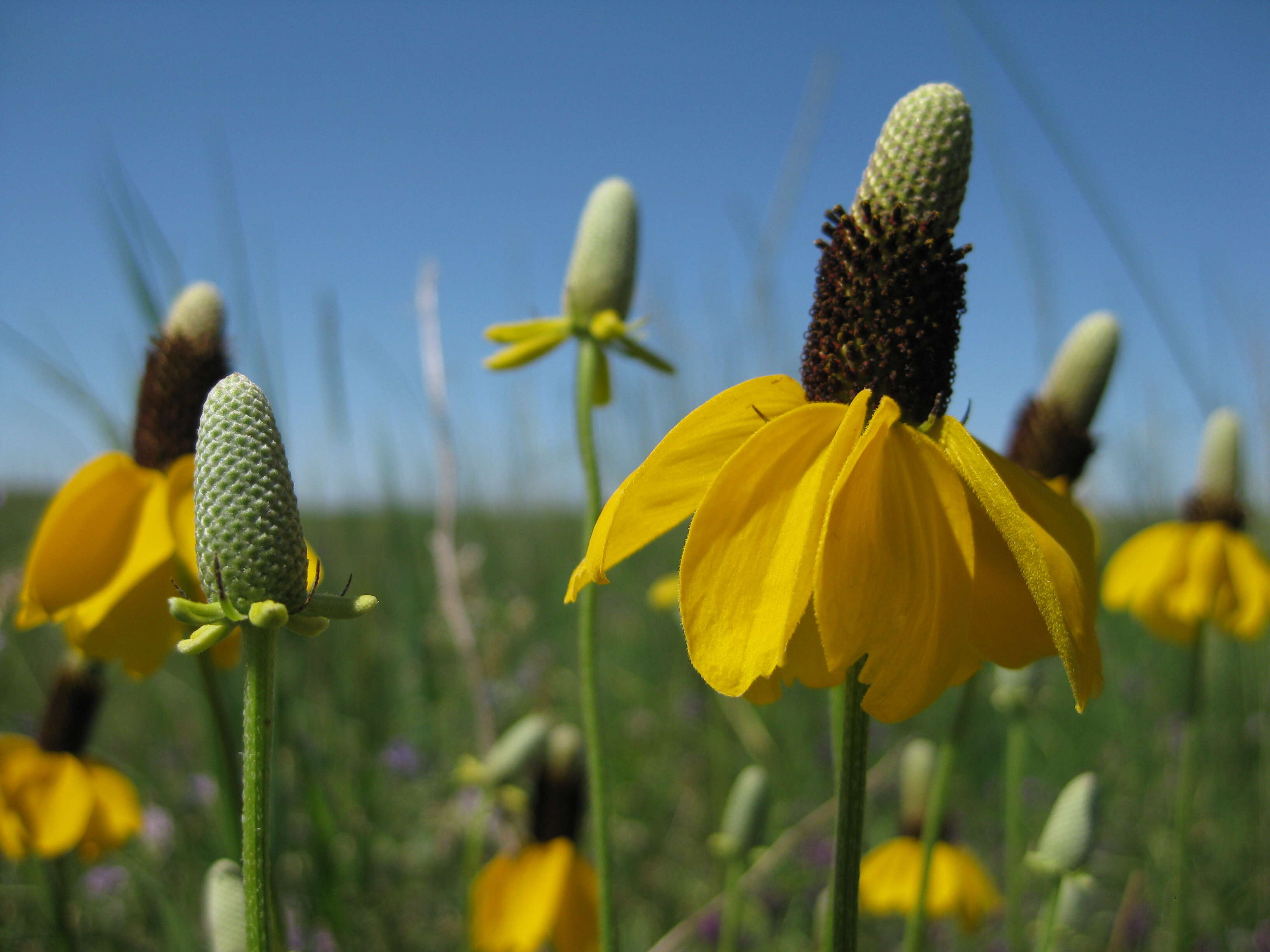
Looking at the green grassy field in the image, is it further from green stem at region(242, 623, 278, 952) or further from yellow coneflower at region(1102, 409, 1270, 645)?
green stem at region(242, 623, 278, 952)

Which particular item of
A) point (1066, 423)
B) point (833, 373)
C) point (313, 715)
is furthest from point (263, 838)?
point (313, 715)

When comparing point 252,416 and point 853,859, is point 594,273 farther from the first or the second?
point 853,859

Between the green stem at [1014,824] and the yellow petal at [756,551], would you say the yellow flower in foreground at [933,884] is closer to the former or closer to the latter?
the green stem at [1014,824]

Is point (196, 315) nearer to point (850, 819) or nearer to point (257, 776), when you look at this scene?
point (257, 776)

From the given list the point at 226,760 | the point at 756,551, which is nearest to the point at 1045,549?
the point at 756,551

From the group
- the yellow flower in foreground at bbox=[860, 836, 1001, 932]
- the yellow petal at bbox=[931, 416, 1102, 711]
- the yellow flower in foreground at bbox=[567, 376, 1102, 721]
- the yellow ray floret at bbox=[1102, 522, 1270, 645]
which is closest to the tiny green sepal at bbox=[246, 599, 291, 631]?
the yellow flower in foreground at bbox=[567, 376, 1102, 721]

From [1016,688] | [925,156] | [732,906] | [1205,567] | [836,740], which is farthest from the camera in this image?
[1205,567]

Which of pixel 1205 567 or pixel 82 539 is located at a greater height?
pixel 82 539
